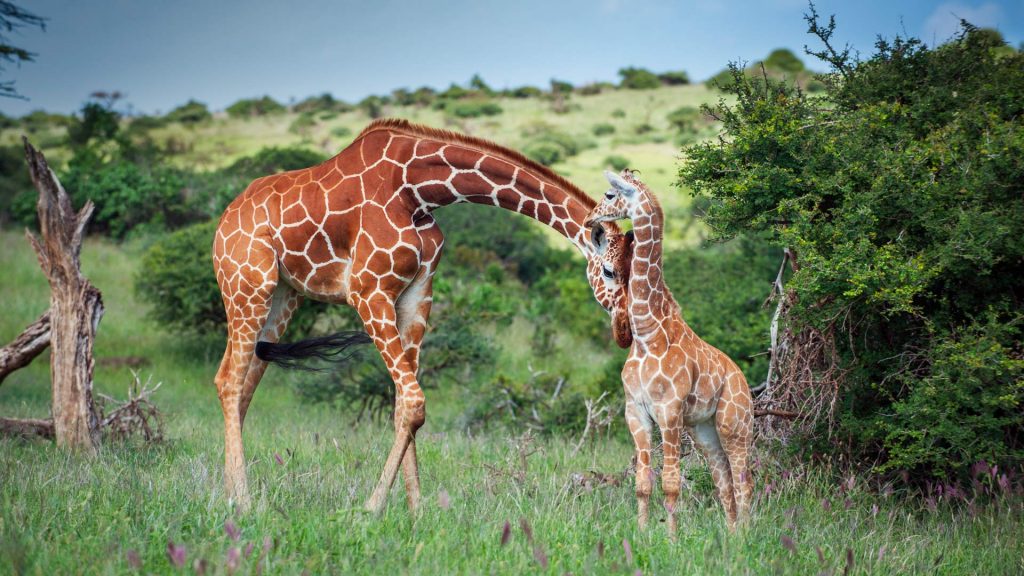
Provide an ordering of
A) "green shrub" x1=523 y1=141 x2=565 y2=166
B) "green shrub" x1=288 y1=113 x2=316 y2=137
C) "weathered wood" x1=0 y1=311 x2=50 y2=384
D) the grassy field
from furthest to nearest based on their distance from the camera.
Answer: "green shrub" x1=288 y1=113 x2=316 y2=137 < "green shrub" x1=523 y1=141 x2=565 y2=166 < "weathered wood" x1=0 y1=311 x2=50 y2=384 < the grassy field

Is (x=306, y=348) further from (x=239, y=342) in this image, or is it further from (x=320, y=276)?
(x=320, y=276)

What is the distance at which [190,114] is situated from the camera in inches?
2285

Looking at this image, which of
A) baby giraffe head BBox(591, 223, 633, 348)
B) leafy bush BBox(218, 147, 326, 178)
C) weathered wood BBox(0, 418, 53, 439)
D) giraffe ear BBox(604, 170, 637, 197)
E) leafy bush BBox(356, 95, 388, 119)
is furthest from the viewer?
leafy bush BBox(356, 95, 388, 119)

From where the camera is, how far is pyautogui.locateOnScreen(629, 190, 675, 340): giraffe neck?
18.9ft

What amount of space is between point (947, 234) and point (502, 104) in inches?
2130

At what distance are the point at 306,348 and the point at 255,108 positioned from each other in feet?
194

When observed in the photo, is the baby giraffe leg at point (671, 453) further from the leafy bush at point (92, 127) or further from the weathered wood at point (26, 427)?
the leafy bush at point (92, 127)

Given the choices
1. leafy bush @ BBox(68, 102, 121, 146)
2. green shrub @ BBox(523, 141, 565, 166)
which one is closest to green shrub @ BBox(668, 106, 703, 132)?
green shrub @ BBox(523, 141, 565, 166)

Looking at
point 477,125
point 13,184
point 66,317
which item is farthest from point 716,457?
point 477,125

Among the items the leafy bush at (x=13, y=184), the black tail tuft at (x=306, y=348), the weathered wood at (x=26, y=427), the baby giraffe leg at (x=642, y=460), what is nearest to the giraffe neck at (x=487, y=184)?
the baby giraffe leg at (x=642, y=460)

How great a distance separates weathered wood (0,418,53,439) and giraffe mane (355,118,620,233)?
4457 mm

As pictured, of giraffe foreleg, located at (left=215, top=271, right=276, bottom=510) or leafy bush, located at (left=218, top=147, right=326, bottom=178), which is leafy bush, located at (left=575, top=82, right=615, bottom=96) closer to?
leafy bush, located at (left=218, top=147, right=326, bottom=178)

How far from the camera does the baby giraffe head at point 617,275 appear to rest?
6.03 meters

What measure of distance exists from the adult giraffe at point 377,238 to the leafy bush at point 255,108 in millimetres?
56155
